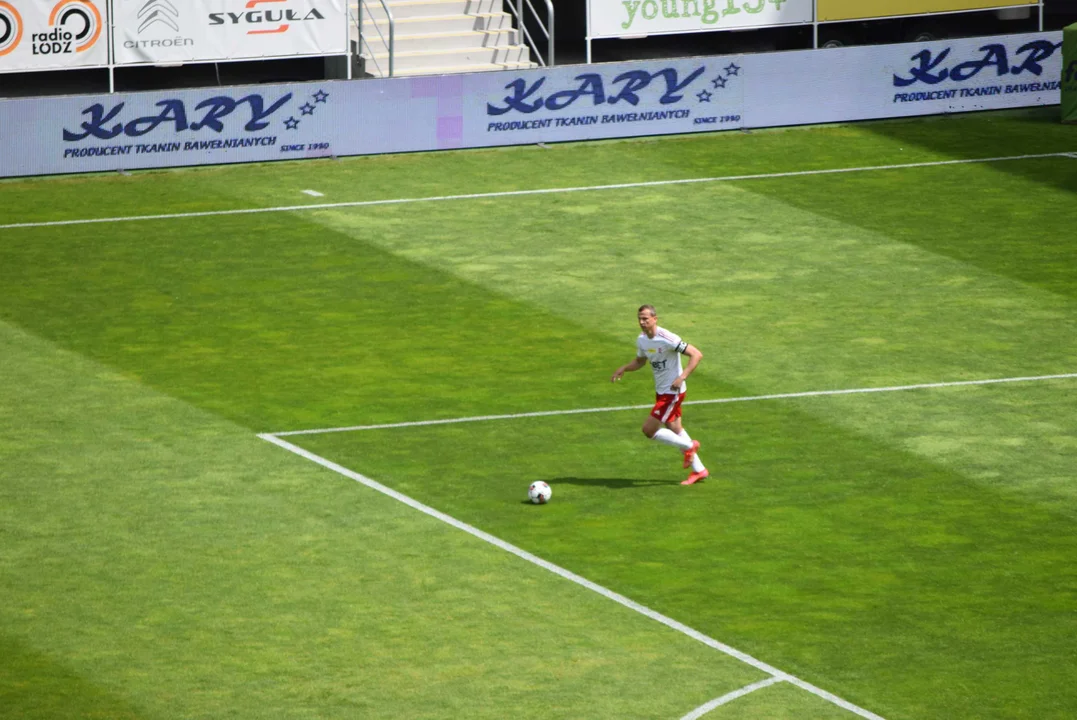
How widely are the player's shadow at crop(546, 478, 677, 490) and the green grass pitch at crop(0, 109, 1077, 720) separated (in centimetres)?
4

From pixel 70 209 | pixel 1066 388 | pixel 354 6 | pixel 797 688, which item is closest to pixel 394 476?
pixel 797 688

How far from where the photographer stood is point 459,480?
1919 cm

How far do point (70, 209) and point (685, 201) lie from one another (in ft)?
33.4

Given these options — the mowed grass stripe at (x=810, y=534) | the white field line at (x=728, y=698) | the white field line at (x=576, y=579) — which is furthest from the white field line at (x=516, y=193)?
the white field line at (x=728, y=698)

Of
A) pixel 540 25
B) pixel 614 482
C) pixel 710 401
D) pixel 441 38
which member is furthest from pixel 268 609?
→ pixel 441 38

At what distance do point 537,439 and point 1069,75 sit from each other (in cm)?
1974

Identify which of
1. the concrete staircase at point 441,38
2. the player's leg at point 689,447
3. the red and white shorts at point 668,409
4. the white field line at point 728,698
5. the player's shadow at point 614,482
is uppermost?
the concrete staircase at point 441,38

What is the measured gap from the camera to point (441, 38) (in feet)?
128

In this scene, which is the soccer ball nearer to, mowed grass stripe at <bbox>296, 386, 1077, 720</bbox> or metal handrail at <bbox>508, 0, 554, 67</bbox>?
mowed grass stripe at <bbox>296, 386, 1077, 720</bbox>

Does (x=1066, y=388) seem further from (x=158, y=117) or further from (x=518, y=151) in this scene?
(x=158, y=117)

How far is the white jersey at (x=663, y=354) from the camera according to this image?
1864 centimetres

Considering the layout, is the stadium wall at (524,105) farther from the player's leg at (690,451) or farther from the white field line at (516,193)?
the player's leg at (690,451)

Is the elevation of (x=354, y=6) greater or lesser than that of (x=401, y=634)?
greater

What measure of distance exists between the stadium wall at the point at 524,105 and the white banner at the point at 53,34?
2747mm
